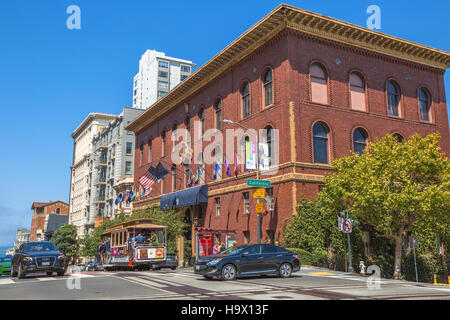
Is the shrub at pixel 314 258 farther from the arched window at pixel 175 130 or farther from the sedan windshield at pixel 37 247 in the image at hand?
the arched window at pixel 175 130

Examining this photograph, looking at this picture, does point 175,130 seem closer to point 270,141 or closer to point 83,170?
point 270,141

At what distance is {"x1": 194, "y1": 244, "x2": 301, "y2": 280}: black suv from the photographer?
57.2ft

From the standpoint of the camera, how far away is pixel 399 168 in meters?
23.8

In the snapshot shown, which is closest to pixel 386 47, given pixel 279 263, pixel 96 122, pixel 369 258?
pixel 369 258

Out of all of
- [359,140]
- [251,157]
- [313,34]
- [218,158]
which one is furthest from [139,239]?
[313,34]

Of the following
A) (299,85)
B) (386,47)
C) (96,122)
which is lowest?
(299,85)

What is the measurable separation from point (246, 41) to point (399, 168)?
1673 centimetres

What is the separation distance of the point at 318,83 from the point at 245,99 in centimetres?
653

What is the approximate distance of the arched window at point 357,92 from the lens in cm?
3378

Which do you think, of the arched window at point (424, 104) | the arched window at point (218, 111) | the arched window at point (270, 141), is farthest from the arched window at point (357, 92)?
the arched window at point (218, 111)

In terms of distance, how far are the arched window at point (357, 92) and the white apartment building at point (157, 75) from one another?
88.1 m

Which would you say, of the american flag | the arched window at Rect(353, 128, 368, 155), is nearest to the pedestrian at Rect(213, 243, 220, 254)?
the american flag

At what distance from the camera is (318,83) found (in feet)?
106

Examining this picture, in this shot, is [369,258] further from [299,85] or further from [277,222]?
[299,85]
